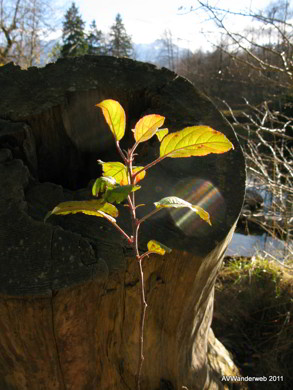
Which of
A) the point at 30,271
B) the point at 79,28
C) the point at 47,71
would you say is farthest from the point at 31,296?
the point at 79,28

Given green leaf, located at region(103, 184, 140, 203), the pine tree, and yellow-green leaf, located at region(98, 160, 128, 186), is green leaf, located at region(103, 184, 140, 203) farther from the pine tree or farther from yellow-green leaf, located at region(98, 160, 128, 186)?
the pine tree

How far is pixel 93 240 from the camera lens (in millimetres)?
927

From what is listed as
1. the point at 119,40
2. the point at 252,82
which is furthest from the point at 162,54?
the point at 252,82

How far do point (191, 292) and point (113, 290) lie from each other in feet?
1.02

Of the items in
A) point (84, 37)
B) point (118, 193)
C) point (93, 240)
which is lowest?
point (93, 240)

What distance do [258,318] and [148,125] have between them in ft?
7.33

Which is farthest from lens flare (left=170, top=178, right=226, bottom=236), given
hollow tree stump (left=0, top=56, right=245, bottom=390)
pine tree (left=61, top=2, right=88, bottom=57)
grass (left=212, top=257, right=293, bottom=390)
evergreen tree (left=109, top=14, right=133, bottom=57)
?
evergreen tree (left=109, top=14, right=133, bottom=57)

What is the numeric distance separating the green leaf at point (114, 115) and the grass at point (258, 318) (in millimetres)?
1818

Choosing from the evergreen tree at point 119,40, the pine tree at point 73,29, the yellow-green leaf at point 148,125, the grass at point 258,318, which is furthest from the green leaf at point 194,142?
the evergreen tree at point 119,40

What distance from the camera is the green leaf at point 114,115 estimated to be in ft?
2.07

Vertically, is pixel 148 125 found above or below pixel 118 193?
above

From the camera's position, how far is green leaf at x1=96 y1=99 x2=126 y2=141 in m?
0.63

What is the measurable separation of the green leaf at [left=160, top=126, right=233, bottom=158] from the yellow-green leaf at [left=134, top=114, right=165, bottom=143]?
31mm

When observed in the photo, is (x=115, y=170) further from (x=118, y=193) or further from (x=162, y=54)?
(x=162, y=54)
